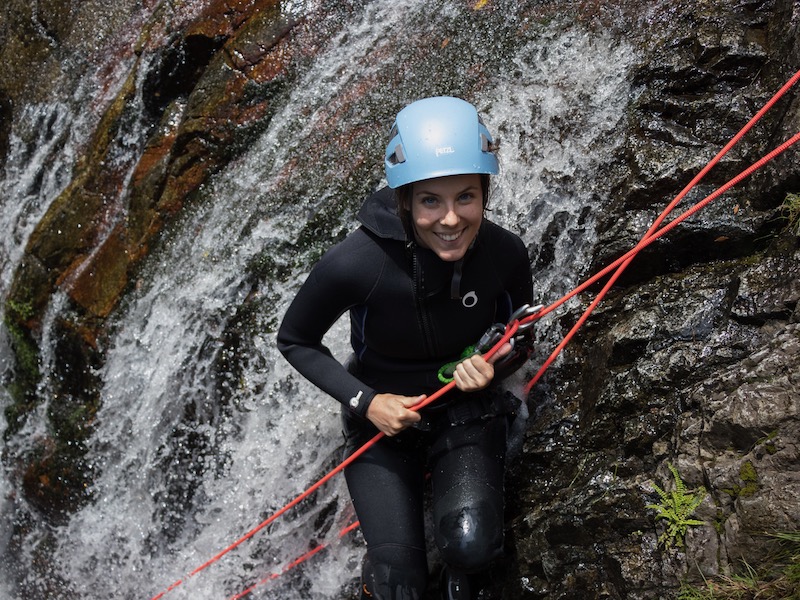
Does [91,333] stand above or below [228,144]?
below

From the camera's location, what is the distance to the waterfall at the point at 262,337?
4301mm

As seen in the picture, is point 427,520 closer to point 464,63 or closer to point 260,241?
point 260,241

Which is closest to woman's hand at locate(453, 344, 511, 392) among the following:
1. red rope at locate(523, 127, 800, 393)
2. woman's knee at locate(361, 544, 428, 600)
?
red rope at locate(523, 127, 800, 393)

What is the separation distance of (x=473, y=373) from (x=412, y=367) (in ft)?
1.16

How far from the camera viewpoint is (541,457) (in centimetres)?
347

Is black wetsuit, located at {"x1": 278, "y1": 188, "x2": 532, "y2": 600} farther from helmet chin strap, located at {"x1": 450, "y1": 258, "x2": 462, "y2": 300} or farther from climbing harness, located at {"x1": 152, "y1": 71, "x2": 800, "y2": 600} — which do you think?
climbing harness, located at {"x1": 152, "y1": 71, "x2": 800, "y2": 600}

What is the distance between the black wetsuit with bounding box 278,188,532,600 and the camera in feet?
9.59

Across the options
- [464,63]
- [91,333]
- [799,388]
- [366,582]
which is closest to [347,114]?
[464,63]

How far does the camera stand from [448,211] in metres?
2.71

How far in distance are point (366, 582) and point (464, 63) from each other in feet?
10.7

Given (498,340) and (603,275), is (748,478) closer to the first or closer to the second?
(498,340)

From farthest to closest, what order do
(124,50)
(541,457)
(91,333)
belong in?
(124,50)
(91,333)
(541,457)

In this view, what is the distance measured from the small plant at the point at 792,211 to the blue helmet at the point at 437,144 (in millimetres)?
1315

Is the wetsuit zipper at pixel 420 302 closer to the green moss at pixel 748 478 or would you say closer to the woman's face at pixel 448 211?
the woman's face at pixel 448 211
